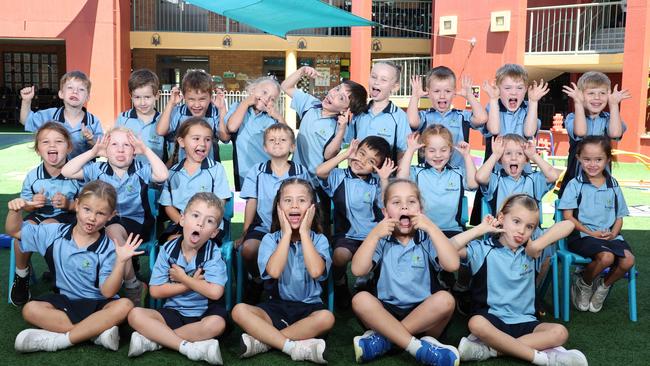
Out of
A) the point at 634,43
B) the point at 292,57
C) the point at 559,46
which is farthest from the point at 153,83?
the point at 292,57

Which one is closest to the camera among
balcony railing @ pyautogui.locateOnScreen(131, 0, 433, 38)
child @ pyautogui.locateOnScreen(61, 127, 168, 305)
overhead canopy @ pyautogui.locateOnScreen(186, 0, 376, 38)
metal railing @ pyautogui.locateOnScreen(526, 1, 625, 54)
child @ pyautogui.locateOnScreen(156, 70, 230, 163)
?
child @ pyautogui.locateOnScreen(61, 127, 168, 305)

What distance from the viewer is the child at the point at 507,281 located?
334 centimetres

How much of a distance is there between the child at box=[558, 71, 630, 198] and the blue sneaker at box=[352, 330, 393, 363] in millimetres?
1950

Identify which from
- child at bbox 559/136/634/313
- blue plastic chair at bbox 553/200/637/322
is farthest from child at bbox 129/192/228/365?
child at bbox 559/136/634/313

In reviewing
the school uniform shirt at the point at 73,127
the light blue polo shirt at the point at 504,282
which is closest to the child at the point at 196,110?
the school uniform shirt at the point at 73,127

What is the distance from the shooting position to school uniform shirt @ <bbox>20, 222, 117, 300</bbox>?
3588 mm

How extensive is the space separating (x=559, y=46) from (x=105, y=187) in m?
15.4

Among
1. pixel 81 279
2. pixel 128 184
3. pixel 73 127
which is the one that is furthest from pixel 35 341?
pixel 73 127

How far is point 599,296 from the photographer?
4238 millimetres

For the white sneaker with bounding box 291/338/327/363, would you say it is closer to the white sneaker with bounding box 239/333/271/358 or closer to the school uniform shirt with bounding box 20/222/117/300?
the white sneaker with bounding box 239/333/271/358

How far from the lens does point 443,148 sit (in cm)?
423

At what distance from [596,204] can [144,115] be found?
3.21 metres

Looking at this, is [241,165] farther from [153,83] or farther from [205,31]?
[205,31]

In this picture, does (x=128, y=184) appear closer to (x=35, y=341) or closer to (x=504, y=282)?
(x=35, y=341)
